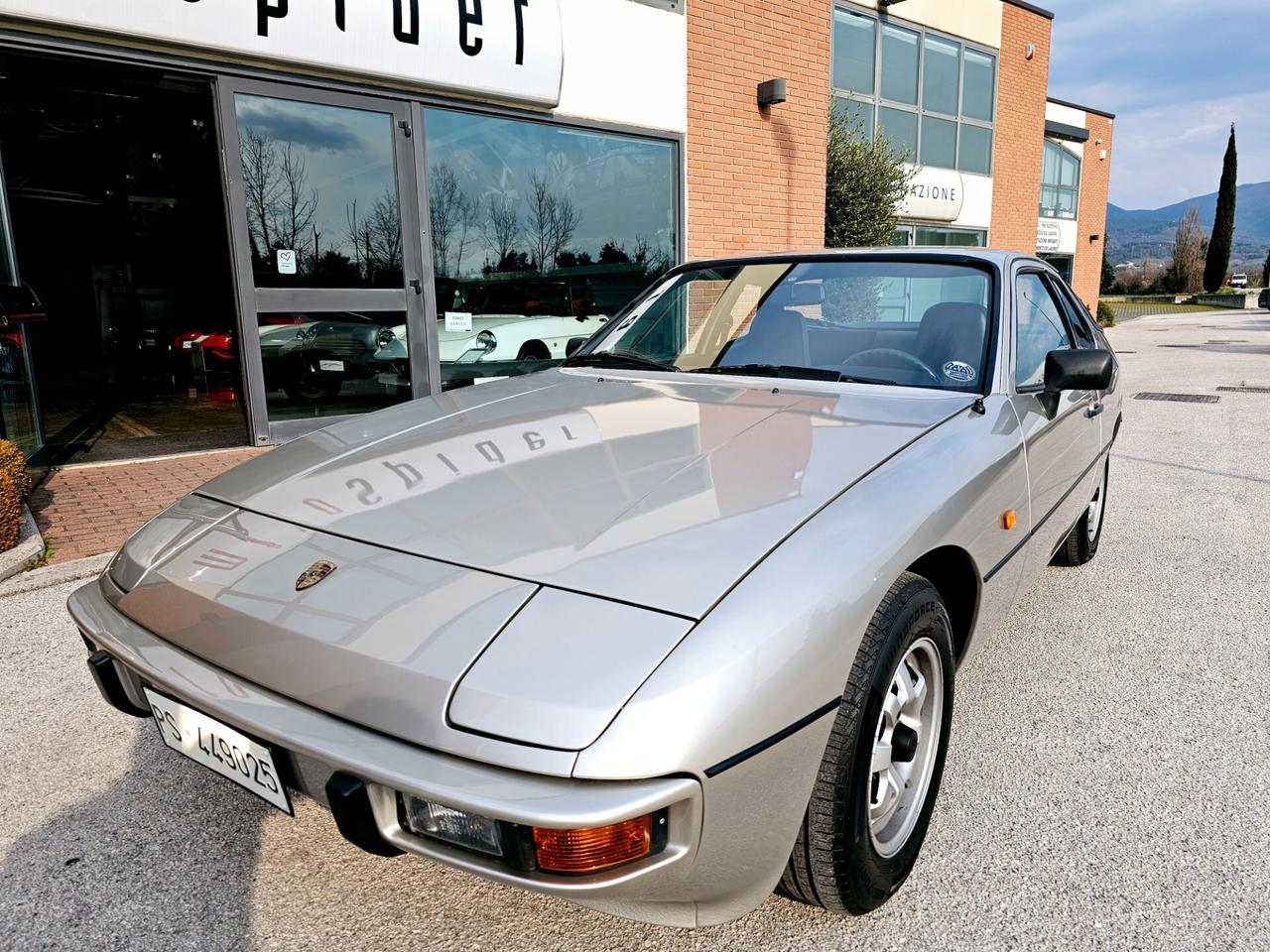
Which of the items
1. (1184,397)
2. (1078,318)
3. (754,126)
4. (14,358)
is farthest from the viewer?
(1184,397)

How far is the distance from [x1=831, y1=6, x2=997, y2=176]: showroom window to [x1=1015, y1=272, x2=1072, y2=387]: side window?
36.9 ft

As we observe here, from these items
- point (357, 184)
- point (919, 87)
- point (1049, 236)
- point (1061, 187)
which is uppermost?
point (919, 87)

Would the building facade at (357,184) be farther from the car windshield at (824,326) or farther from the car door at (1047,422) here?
the car door at (1047,422)

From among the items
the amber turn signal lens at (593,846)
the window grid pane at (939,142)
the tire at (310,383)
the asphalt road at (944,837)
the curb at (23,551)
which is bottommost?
the asphalt road at (944,837)

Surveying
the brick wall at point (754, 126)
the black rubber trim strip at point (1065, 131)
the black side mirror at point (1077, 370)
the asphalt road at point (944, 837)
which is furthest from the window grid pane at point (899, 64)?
the black side mirror at point (1077, 370)

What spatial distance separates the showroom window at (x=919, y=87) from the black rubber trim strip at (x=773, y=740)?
44.8 feet

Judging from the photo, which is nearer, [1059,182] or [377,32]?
[377,32]

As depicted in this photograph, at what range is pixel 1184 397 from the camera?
10.1m

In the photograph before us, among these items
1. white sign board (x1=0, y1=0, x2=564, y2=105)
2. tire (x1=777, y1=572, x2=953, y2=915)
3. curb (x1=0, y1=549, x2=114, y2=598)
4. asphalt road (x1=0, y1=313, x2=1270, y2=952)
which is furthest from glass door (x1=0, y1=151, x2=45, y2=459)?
tire (x1=777, y1=572, x2=953, y2=915)

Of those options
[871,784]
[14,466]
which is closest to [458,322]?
[14,466]

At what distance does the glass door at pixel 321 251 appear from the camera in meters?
6.04

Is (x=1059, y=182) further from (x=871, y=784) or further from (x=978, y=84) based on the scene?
(x=871, y=784)

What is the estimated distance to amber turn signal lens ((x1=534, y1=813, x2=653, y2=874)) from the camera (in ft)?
4.06

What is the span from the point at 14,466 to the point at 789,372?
3.99m
